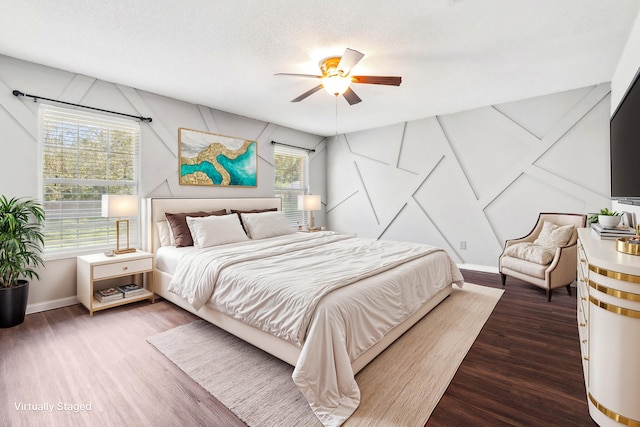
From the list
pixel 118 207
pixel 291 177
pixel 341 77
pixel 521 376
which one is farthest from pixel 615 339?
pixel 291 177

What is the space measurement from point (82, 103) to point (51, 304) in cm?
227

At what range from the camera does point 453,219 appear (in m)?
5.08

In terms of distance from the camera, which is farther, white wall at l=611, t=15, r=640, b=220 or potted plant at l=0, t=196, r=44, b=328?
potted plant at l=0, t=196, r=44, b=328

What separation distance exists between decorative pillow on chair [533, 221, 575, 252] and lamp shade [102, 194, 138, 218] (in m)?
5.06

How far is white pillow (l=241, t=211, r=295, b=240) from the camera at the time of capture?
412 cm

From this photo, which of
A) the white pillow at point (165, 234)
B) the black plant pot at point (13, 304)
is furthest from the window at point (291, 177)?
the black plant pot at point (13, 304)

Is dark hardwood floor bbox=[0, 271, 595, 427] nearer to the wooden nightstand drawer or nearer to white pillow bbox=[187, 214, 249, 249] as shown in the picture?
the wooden nightstand drawer

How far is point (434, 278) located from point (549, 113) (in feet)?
10.2

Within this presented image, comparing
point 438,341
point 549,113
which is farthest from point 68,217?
point 549,113

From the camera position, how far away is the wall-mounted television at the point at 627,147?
1826 mm

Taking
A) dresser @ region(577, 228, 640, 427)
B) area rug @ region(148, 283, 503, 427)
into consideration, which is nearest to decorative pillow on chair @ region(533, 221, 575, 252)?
area rug @ region(148, 283, 503, 427)

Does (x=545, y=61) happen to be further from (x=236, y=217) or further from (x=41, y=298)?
(x=41, y=298)

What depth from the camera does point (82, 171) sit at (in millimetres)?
3410

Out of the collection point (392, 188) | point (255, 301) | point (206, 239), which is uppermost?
point (392, 188)
